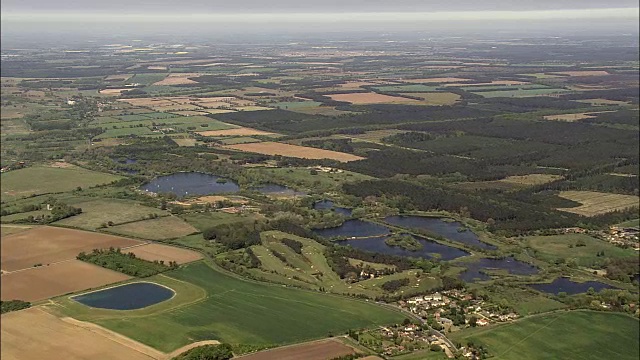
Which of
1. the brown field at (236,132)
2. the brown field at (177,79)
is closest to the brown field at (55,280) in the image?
the brown field at (236,132)

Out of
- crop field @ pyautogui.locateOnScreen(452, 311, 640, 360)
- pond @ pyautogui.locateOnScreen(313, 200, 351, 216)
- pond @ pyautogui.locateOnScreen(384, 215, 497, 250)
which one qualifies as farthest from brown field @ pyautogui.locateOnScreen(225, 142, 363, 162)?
crop field @ pyautogui.locateOnScreen(452, 311, 640, 360)

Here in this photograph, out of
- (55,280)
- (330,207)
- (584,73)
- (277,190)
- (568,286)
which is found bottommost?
(568,286)

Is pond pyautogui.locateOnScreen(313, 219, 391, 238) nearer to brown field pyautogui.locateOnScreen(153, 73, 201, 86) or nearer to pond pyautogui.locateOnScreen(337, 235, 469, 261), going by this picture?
pond pyautogui.locateOnScreen(337, 235, 469, 261)

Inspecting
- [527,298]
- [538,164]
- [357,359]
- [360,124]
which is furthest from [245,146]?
[357,359]

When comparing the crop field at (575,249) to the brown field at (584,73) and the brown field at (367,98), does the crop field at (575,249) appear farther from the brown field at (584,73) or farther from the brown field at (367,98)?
the brown field at (584,73)

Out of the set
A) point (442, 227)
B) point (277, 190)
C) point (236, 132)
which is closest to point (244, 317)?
point (442, 227)

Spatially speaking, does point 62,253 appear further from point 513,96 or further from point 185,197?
point 513,96

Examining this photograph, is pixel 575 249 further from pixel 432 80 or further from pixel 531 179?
pixel 432 80
